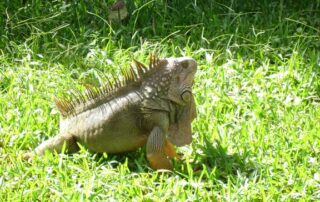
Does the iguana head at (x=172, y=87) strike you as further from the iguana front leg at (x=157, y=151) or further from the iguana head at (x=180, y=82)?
the iguana front leg at (x=157, y=151)

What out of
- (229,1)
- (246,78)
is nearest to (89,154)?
(246,78)

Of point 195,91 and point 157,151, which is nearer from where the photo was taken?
point 157,151

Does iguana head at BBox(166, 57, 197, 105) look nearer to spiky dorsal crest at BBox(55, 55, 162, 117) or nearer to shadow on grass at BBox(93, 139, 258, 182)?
spiky dorsal crest at BBox(55, 55, 162, 117)

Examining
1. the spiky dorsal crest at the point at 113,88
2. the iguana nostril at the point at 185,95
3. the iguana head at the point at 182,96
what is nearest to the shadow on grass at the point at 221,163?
the iguana head at the point at 182,96

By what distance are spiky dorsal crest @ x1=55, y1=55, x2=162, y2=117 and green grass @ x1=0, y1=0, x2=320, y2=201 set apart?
0.18m

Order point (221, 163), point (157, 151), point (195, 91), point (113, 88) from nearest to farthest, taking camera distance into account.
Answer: point (157, 151), point (221, 163), point (113, 88), point (195, 91)

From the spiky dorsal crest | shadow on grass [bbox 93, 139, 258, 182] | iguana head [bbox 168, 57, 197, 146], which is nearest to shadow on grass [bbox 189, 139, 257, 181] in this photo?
shadow on grass [bbox 93, 139, 258, 182]

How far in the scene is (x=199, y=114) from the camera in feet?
18.6

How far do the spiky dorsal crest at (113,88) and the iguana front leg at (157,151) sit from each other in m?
0.36

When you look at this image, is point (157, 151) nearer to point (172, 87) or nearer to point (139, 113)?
point (139, 113)

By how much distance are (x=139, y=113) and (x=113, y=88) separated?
25 cm

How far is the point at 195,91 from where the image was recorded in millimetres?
6059

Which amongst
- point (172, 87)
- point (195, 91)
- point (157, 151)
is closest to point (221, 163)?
point (157, 151)

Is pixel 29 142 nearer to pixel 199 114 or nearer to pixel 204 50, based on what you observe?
pixel 199 114
